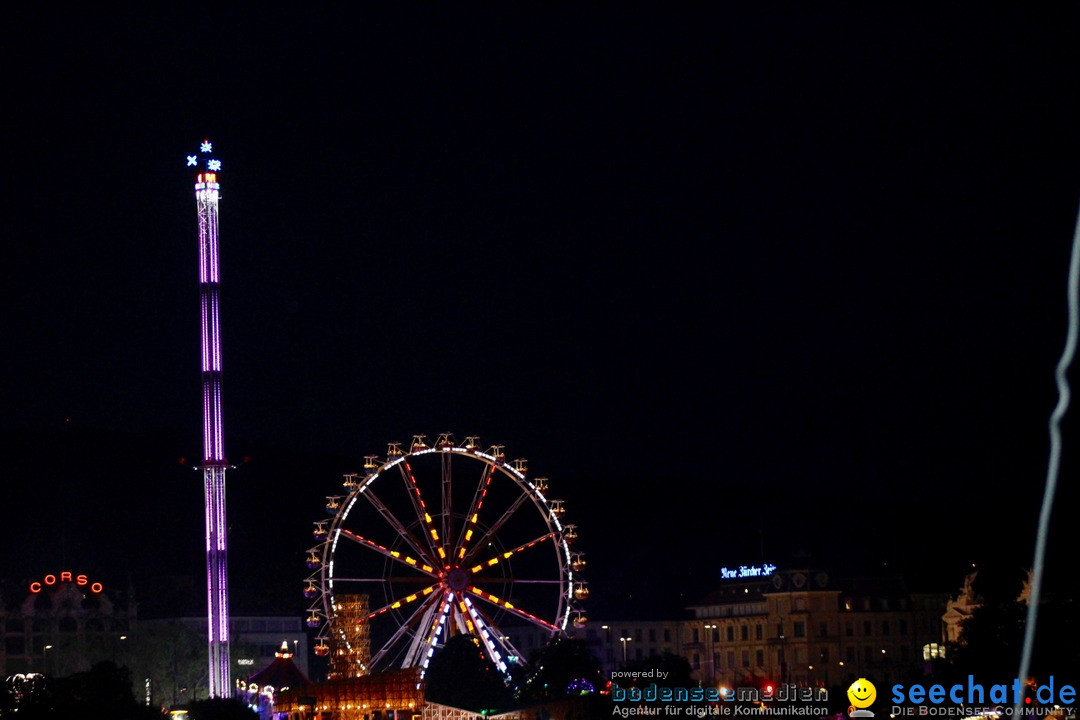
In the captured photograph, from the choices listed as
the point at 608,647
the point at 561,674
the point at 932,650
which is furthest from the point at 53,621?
the point at 561,674

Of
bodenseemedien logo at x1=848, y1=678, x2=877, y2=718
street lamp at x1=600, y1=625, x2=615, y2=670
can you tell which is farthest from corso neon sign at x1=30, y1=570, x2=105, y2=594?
bodenseemedien logo at x1=848, y1=678, x2=877, y2=718

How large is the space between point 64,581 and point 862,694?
94.5 m

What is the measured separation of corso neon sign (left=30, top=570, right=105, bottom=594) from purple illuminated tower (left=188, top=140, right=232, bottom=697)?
51.7 meters

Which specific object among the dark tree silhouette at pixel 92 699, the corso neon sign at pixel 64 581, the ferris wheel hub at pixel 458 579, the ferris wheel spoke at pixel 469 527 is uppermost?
the corso neon sign at pixel 64 581

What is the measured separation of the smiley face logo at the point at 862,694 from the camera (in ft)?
201

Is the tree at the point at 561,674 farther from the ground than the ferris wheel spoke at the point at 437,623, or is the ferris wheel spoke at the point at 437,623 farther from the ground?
the ferris wheel spoke at the point at 437,623

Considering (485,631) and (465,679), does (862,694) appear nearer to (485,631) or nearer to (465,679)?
(465,679)

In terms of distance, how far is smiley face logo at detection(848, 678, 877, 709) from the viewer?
2410 inches

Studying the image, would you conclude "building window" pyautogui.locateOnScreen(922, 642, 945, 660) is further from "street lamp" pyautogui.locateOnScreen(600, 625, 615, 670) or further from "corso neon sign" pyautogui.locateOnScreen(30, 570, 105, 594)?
"corso neon sign" pyautogui.locateOnScreen(30, 570, 105, 594)

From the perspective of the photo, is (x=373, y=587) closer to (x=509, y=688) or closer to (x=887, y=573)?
(x=887, y=573)

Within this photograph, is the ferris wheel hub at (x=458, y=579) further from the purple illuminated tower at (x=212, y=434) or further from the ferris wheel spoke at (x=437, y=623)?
the purple illuminated tower at (x=212, y=434)

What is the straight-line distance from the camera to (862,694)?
6147 cm

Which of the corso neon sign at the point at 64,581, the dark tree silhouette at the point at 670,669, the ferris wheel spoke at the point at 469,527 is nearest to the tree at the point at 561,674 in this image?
the dark tree silhouette at the point at 670,669

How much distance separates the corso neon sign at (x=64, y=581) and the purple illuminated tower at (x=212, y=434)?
170ft
